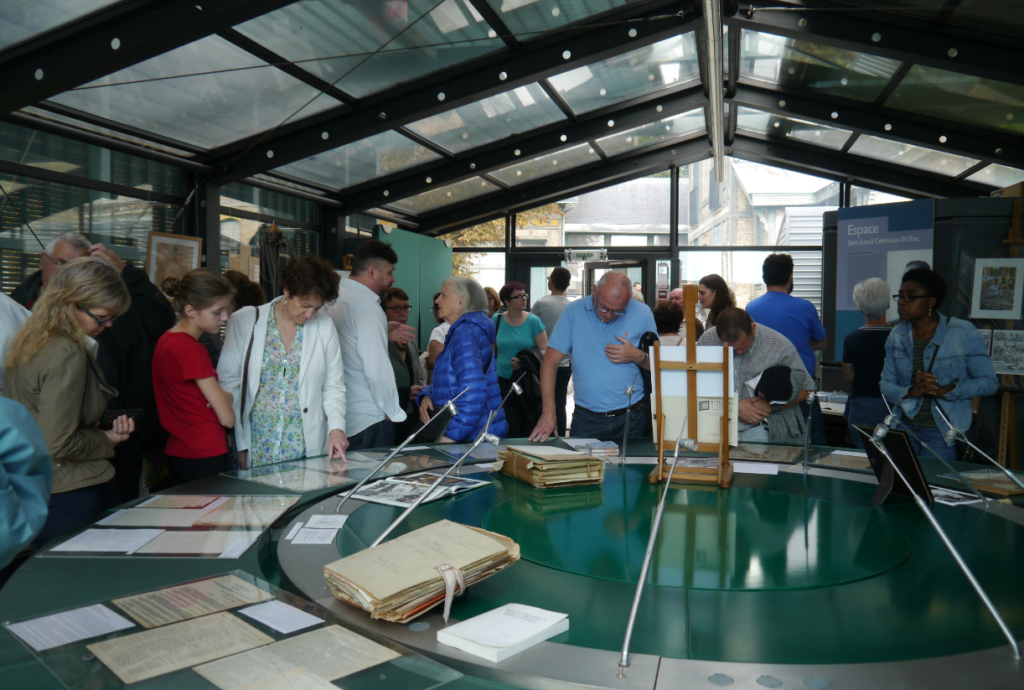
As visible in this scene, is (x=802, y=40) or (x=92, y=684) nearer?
(x=92, y=684)

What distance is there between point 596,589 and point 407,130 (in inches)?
250

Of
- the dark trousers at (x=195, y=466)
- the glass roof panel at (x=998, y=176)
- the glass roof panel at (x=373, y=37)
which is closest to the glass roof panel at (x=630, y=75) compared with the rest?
the glass roof panel at (x=373, y=37)

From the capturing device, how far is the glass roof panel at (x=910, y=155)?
818 cm

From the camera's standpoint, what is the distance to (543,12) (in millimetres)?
5492

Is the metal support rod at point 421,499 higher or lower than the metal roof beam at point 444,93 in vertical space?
lower

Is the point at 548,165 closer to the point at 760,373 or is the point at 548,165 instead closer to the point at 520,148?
the point at 520,148

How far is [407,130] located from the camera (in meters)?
7.00

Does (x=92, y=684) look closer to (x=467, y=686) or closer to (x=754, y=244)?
(x=467, y=686)

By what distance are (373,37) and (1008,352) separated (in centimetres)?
510

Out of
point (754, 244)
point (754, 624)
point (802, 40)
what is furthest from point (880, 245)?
point (754, 624)

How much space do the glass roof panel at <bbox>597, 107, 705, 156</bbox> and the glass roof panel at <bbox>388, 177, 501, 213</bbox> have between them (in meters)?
1.76

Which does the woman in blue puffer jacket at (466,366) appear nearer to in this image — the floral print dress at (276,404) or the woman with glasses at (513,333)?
the floral print dress at (276,404)

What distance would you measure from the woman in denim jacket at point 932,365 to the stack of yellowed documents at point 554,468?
189cm

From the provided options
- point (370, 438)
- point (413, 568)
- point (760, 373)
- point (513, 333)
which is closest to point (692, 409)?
point (760, 373)
